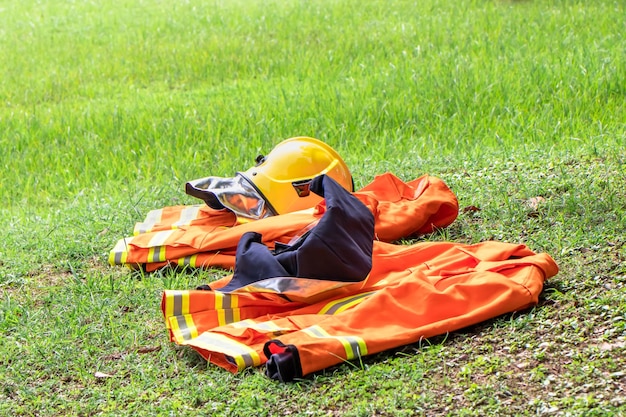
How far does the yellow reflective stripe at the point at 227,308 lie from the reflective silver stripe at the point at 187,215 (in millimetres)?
1287

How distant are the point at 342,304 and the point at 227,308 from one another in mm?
519

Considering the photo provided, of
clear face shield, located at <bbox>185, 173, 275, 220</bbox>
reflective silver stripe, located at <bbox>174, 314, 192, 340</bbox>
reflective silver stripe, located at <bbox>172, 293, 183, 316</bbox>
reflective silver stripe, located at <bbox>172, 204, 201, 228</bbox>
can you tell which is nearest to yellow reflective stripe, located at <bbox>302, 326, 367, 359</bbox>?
reflective silver stripe, located at <bbox>174, 314, 192, 340</bbox>

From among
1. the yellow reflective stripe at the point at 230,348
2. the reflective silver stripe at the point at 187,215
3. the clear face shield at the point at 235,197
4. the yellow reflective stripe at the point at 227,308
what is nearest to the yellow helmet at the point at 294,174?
the clear face shield at the point at 235,197

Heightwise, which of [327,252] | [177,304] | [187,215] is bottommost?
[187,215]

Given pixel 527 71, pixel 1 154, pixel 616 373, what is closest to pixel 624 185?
pixel 616 373

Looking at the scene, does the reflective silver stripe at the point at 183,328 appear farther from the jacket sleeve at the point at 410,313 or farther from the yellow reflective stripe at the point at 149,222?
the yellow reflective stripe at the point at 149,222

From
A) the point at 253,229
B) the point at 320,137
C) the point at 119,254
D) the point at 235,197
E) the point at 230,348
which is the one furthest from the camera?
the point at 320,137

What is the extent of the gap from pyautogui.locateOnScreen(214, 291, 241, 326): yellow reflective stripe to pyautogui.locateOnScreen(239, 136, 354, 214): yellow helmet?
131 cm

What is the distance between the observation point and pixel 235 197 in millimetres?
5152

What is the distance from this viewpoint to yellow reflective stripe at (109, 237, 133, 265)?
489cm

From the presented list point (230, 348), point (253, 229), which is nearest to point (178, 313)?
point (230, 348)

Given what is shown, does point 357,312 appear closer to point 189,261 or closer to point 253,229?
point 253,229

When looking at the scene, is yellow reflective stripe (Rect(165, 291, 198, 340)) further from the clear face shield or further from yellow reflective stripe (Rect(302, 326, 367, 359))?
the clear face shield

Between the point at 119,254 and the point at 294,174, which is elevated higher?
the point at 294,174
